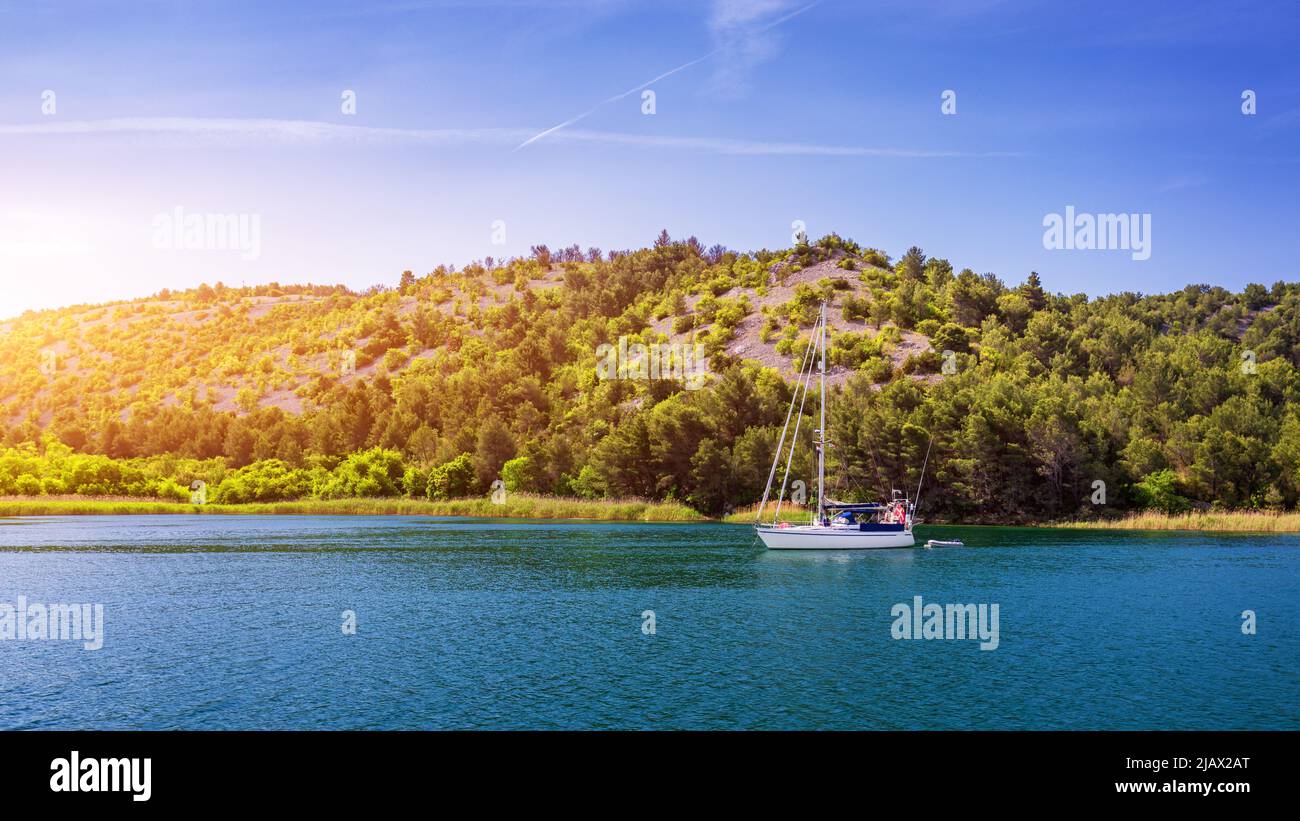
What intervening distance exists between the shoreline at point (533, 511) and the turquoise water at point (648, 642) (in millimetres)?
20448

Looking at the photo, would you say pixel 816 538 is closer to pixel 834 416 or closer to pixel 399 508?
pixel 834 416

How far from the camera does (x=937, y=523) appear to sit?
101m

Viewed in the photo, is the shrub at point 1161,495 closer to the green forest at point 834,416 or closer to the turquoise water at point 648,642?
the green forest at point 834,416

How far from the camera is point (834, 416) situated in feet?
350

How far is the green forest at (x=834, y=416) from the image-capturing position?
317ft

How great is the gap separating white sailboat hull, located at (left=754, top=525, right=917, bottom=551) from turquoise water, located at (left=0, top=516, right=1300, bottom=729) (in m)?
1.30

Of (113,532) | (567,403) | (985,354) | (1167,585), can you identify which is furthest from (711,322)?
(1167,585)

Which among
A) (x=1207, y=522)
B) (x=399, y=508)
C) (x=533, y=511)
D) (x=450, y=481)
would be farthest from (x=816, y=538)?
(x=450, y=481)

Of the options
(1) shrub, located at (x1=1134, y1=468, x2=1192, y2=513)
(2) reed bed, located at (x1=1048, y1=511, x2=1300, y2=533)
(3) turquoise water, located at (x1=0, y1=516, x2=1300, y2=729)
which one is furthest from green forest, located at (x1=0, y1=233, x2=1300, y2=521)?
(3) turquoise water, located at (x1=0, y1=516, x2=1300, y2=729)

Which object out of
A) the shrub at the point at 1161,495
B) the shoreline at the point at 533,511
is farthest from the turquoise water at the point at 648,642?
the shrub at the point at 1161,495

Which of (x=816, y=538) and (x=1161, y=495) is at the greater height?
(x=1161, y=495)

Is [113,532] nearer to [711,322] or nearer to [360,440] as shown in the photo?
[360,440]

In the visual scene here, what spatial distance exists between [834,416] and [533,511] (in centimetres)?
3525
